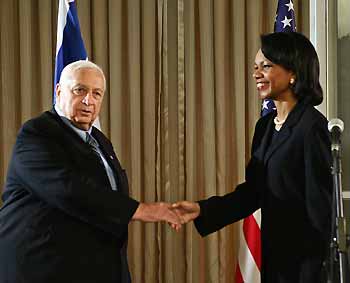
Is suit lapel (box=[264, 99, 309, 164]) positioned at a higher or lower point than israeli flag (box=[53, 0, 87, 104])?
lower

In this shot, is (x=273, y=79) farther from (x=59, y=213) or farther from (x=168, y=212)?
(x=59, y=213)

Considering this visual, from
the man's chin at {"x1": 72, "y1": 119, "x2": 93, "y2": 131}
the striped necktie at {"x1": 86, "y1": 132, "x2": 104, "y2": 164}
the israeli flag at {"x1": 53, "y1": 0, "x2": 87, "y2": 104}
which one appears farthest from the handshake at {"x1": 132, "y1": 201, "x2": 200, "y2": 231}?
the israeli flag at {"x1": 53, "y1": 0, "x2": 87, "y2": 104}

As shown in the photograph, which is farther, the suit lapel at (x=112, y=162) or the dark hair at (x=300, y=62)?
the suit lapel at (x=112, y=162)

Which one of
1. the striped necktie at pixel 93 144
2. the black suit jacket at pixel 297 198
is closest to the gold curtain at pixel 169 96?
the striped necktie at pixel 93 144

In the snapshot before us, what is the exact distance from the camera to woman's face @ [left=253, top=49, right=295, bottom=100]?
241 centimetres

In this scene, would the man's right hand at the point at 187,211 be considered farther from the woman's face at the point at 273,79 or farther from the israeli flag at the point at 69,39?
the israeli flag at the point at 69,39

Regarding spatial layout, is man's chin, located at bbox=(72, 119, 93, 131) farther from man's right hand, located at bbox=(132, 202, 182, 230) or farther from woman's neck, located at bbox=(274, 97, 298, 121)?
woman's neck, located at bbox=(274, 97, 298, 121)

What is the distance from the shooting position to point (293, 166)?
7.45ft

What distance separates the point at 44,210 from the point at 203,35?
1.99m

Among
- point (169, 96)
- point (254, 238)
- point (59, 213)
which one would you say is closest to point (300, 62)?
point (59, 213)

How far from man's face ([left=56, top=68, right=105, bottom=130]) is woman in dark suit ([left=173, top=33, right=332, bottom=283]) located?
66 centimetres

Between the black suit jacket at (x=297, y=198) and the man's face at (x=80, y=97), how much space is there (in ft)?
2.30

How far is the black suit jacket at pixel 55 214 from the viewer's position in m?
2.26

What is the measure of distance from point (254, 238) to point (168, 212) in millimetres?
1060
